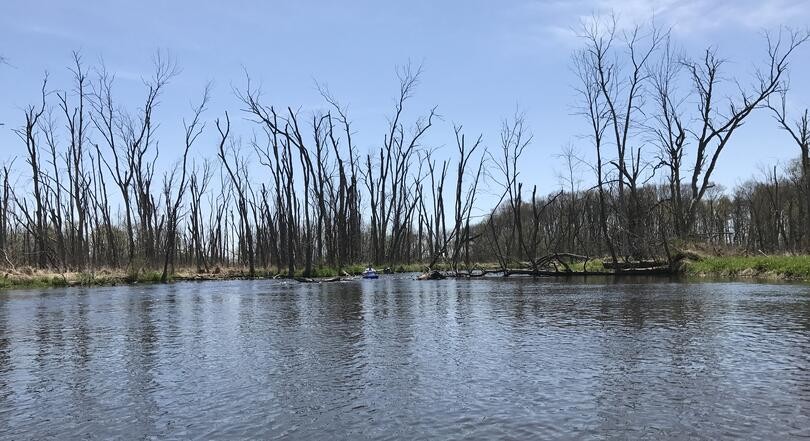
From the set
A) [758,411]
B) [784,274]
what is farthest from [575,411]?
→ [784,274]

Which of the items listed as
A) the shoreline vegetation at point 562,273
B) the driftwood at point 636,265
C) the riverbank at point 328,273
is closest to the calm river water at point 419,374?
the riverbank at point 328,273

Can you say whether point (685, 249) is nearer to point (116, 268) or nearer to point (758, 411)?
point (758, 411)

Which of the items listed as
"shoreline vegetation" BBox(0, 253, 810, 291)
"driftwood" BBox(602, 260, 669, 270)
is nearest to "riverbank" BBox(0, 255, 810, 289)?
"shoreline vegetation" BBox(0, 253, 810, 291)

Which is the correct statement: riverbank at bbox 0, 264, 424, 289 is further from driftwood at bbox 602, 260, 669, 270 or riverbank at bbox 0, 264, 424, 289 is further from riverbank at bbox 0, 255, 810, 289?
driftwood at bbox 602, 260, 669, 270

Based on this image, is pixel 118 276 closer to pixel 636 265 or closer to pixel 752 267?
pixel 636 265

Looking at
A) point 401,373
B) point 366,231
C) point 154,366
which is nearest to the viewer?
point 401,373

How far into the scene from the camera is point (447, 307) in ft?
62.9

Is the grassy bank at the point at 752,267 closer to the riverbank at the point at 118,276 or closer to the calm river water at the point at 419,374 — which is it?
the calm river water at the point at 419,374

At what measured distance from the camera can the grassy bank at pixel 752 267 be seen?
83.7ft

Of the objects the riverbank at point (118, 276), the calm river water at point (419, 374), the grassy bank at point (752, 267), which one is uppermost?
the riverbank at point (118, 276)

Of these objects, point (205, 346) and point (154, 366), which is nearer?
point (154, 366)

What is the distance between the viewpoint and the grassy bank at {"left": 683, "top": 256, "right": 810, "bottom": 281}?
2552 centimetres

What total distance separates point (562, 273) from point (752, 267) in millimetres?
10072

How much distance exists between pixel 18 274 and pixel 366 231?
6027 cm
